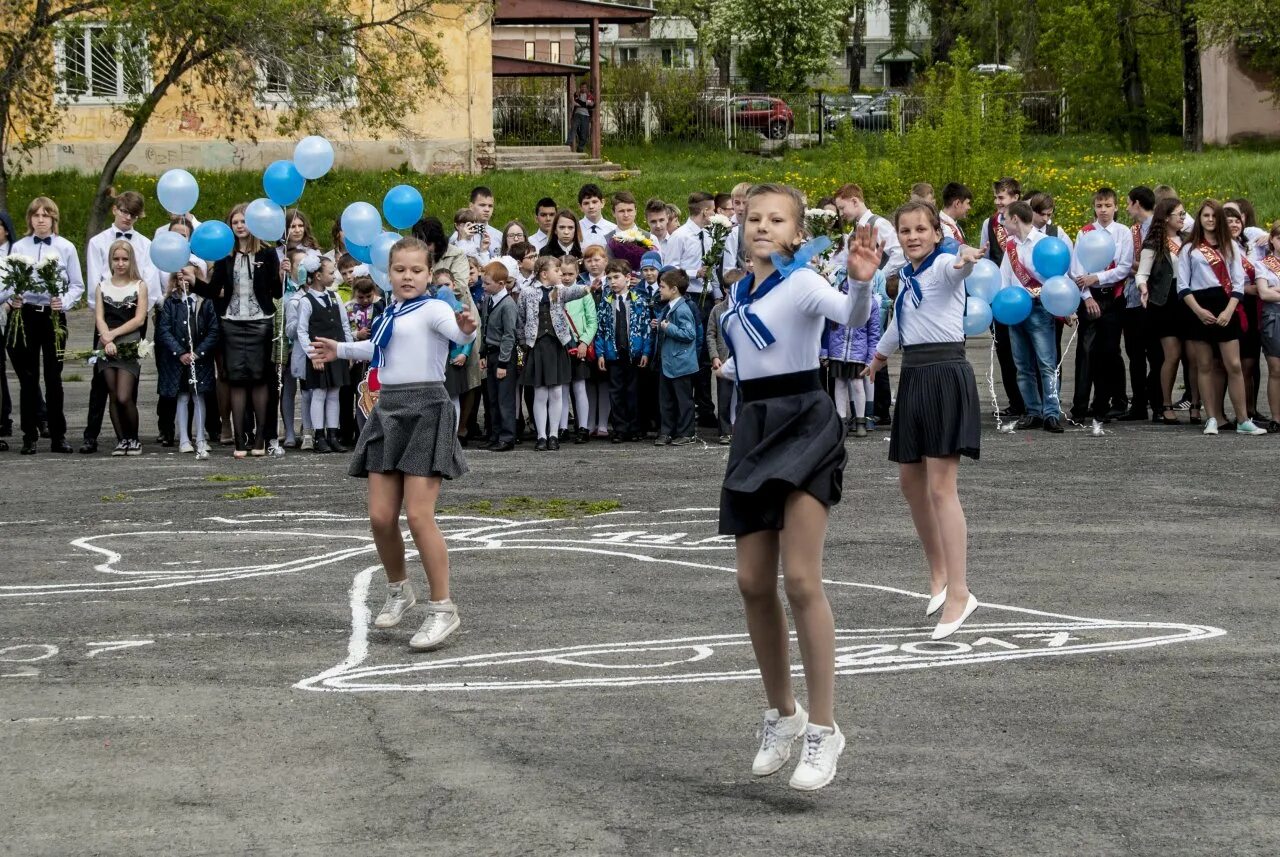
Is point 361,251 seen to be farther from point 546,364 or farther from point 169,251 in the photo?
point 546,364

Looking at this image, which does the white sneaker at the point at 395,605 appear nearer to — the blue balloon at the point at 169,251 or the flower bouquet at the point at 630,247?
the blue balloon at the point at 169,251

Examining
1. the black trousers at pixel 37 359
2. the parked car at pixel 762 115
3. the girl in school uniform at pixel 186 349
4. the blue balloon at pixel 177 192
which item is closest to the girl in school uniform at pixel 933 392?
the girl in school uniform at pixel 186 349

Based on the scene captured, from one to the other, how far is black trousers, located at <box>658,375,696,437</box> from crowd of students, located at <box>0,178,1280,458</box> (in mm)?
18

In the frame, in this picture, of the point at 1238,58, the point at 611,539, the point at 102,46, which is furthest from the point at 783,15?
the point at 611,539

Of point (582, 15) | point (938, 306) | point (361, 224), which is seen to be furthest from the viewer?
point (582, 15)

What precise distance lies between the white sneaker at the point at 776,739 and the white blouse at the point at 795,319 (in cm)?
121

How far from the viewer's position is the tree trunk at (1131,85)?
161 feet

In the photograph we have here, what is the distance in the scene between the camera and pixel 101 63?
3716 cm

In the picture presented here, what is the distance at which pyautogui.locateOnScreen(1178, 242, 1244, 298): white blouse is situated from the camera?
54.0 feet

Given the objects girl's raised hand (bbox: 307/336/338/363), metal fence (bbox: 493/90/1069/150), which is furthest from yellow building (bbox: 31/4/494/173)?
girl's raised hand (bbox: 307/336/338/363)

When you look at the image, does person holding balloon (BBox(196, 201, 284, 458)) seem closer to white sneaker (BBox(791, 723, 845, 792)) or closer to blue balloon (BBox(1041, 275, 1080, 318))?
blue balloon (BBox(1041, 275, 1080, 318))

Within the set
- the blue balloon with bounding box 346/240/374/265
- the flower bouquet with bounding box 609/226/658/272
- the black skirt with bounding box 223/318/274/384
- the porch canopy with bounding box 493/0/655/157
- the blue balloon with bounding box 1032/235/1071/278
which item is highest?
the porch canopy with bounding box 493/0/655/157

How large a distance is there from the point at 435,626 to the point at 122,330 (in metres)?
8.63

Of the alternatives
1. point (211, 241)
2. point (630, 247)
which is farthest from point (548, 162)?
point (211, 241)
